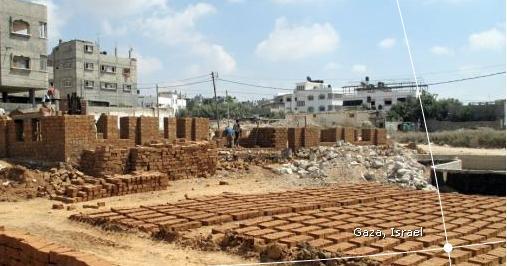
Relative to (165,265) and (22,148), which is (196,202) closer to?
(165,265)

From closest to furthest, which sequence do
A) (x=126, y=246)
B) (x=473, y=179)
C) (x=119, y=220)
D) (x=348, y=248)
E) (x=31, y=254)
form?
(x=31, y=254)
(x=348, y=248)
(x=126, y=246)
(x=119, y=220)
(x=473, y=179)

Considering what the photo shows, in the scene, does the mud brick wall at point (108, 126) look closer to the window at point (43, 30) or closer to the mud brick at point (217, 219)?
the mud brick at point (217, 219)

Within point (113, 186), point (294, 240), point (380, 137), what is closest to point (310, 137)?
point (380, 137)

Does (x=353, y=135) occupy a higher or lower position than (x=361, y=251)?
higher

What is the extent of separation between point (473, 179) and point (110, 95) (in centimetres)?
3886

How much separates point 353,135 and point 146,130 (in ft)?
26.7

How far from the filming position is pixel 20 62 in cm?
3116

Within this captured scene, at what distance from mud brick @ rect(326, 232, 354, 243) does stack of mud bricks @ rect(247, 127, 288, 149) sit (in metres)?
10.4

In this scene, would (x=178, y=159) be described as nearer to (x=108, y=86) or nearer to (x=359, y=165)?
(x=359, y=165)

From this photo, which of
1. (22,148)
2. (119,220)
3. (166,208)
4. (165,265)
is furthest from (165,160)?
(165,265)

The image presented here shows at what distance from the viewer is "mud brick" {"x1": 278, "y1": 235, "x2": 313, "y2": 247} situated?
5.27m

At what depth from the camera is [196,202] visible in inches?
332

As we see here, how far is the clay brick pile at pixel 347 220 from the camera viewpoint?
16.7 ft

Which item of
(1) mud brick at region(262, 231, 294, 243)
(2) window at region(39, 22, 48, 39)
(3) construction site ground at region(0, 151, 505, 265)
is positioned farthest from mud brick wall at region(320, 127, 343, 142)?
(2) window at region(39, 22, 48, 39)
